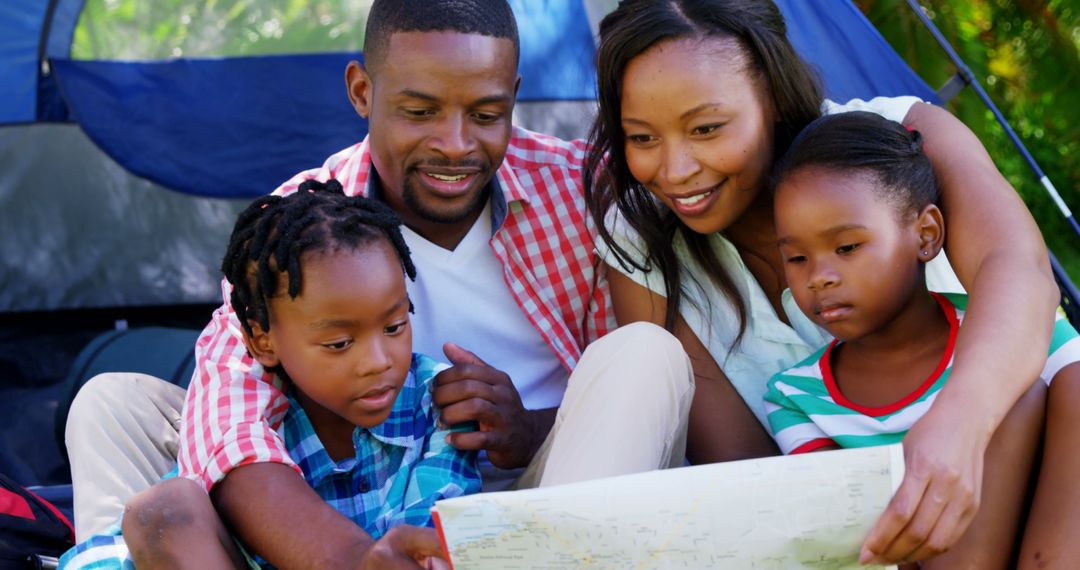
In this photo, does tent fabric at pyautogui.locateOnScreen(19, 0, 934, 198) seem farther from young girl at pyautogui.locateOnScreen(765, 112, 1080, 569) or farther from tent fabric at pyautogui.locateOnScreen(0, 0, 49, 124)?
young girl at pyautogui.locateOnScreen(765, 112, 1080, 569)

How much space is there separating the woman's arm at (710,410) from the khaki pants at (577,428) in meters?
0.11

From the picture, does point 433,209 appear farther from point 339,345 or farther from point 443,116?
point 339,345

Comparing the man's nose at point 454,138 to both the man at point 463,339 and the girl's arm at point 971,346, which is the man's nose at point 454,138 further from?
the girl's arm at point 971,346

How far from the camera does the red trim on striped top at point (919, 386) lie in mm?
1637

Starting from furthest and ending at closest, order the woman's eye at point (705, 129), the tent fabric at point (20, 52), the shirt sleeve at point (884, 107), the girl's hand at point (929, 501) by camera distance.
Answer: the tent fabric at point (20, 52), the shirt sleeve at point (884, 107), the woman's eye at point (705, 129), the girl's hand at point (929, 501)

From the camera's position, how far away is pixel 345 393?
168 cm

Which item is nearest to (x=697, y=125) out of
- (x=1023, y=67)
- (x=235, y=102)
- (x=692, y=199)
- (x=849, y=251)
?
(x=692, y=199)

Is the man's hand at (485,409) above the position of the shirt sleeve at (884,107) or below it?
below

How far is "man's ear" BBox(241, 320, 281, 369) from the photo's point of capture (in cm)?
175

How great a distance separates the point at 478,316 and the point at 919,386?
0.72m

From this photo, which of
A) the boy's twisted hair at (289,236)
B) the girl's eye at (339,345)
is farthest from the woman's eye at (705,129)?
the girl's eye at (339,345)

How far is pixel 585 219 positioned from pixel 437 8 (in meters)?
0.44

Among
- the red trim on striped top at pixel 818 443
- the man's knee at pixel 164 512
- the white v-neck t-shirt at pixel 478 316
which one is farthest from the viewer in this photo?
the white v-neck t-shirt at pixel 478 316

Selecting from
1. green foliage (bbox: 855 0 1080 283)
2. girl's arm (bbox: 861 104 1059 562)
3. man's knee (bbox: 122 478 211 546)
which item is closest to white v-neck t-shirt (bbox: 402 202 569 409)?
man's knee (bbox: 122 478 211 546)
